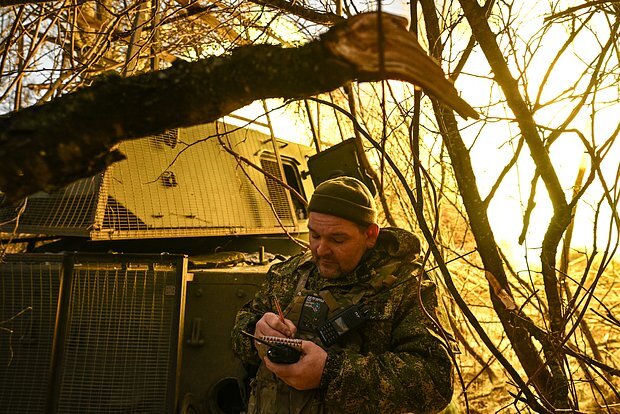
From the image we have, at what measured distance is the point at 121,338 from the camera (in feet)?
12.3

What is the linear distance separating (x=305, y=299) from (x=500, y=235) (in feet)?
15.3

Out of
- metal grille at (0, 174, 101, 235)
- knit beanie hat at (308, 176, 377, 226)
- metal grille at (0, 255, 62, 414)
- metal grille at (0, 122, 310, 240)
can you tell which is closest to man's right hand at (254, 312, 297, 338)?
knit beanie hat at (308, 176, 377, 226)

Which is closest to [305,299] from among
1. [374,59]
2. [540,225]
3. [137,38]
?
[374,59]

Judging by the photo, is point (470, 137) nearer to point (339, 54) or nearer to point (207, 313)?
point (207, 313)

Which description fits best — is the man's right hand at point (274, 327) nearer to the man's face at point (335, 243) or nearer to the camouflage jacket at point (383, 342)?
the camouflage jacket at point (383, 342)

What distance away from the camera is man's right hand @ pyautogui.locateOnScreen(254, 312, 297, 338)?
7.66ft

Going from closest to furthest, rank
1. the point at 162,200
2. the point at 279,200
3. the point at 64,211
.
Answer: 1. the point at 64,211
2. the point at 162,200
3. the point at 279,200

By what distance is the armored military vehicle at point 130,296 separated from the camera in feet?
12.1

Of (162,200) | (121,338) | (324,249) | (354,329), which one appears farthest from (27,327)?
(354,329)

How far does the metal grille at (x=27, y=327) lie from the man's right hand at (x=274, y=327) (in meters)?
1.89

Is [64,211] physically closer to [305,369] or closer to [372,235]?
[372,235]

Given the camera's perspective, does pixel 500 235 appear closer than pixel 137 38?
No

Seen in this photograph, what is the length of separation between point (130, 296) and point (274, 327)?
1.76 meters

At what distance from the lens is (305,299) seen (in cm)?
250
